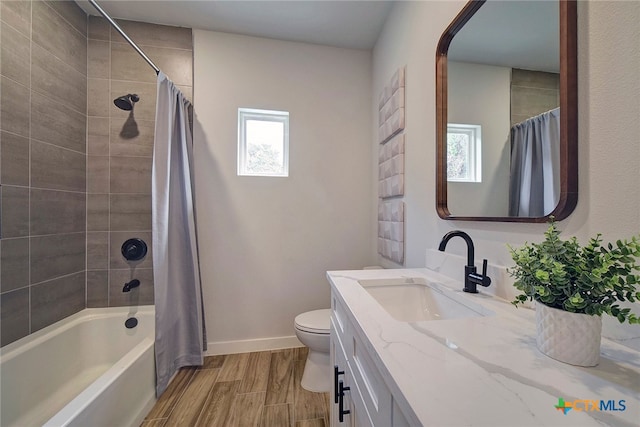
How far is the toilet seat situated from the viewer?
1.51 metres

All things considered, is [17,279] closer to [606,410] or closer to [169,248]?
[169,248]

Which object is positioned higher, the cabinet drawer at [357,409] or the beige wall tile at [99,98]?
the beige wall tile at [99,98]

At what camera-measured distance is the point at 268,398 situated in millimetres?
1515

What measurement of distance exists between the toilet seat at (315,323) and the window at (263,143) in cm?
113

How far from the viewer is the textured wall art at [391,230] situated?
156 centimetres

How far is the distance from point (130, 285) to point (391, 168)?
2092 mm

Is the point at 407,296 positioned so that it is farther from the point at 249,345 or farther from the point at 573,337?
the point at 249,345

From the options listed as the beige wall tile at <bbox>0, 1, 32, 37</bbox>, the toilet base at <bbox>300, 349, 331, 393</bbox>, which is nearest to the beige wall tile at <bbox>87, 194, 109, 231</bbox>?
the beige wall tile at <bbox>0, 1, 32, 37</bbox>

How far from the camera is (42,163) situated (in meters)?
1.52

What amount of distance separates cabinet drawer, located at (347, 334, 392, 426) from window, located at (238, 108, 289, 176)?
1609mm

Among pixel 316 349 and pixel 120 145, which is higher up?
pixel 120 145

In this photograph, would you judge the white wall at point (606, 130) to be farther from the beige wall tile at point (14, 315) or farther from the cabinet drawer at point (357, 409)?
the beige wall tile at point (14, 315)

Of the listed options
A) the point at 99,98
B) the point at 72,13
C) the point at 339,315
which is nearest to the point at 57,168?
the point at 99,98

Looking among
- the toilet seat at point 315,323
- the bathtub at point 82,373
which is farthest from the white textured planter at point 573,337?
the bathtub at point 82,373
